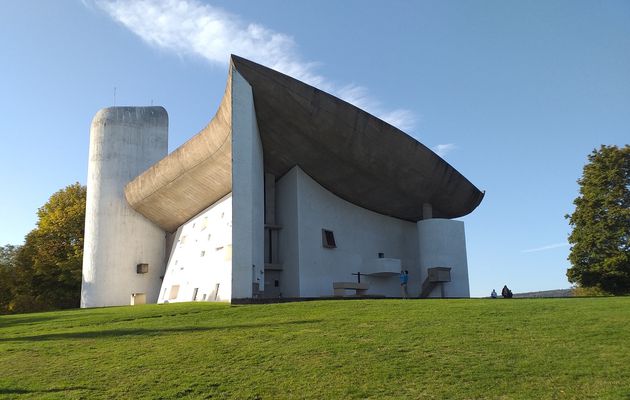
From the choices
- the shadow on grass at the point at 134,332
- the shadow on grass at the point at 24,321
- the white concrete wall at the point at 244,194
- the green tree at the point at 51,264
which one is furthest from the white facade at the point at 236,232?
the shadow on grass at the point at 134,332

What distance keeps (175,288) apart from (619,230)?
926 inches

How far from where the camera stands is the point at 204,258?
2784 centimetres

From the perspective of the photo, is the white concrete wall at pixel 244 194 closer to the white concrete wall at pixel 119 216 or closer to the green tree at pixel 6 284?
the white concrete wall at pixel 119 216

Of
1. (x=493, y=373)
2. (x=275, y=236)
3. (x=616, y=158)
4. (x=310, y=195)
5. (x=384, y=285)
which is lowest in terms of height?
(x=493, y=373)

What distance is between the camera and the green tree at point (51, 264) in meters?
37.2

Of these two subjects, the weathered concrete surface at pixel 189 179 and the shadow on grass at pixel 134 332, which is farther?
the weathered concrete surface at pixel 189 179

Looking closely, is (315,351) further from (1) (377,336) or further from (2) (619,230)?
(2) (619,230)

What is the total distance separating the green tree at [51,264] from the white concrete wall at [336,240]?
18404 mm

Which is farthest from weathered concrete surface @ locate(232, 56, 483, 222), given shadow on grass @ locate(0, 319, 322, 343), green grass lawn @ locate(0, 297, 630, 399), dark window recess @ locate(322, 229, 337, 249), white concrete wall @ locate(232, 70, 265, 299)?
shadow on grass @ locate(0, 319, 322, 343)

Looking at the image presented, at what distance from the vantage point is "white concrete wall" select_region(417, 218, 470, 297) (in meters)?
29.0

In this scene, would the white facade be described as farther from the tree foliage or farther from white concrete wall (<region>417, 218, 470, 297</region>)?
the tree foliage

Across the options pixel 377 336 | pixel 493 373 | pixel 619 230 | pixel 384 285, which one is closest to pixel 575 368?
pixel 493 373

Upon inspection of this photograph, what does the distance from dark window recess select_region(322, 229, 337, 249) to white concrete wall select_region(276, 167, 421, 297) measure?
0.71ft

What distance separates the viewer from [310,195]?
1053 inches
